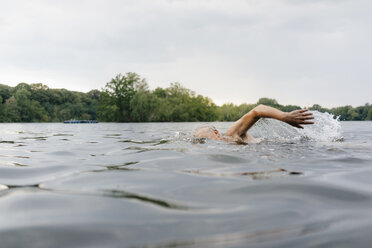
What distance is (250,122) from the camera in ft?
19.9

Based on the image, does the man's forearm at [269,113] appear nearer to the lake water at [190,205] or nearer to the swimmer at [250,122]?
the swimmer at [250,122]

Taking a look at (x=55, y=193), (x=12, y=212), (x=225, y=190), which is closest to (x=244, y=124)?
(x=225, y=190)

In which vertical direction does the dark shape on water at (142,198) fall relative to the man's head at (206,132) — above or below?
below

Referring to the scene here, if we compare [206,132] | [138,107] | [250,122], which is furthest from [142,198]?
[138,107]

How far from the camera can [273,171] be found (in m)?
3.15

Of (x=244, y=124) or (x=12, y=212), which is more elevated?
(x=244, y=124)

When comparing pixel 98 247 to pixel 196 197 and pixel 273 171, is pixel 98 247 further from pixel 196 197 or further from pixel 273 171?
pixel 273 171

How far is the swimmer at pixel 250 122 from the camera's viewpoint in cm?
499

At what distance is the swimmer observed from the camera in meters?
4.99

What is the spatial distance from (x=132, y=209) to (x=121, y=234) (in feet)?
1.32

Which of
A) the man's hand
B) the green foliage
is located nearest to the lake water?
the man's hand

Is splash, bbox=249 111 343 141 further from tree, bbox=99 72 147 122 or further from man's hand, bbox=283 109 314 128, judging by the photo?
tree, bbox=99 72 147 122

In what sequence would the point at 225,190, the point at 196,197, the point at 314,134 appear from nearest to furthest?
1. the point at 196,197
2. the point at 225,190
3. the point at 314,134

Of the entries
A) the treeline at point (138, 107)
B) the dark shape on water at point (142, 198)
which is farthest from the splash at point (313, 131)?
the treeline at point (138, 107)
